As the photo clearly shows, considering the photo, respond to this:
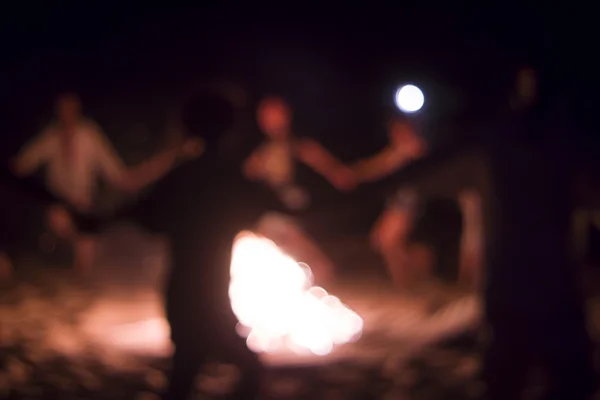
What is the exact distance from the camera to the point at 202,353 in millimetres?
4461

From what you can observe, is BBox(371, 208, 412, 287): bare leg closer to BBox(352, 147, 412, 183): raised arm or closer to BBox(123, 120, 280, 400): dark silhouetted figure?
BBox(352, 147, 412, 183): raised arm

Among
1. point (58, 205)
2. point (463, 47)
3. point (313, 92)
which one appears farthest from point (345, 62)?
point (58, 205)

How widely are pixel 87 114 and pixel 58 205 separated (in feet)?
42.6

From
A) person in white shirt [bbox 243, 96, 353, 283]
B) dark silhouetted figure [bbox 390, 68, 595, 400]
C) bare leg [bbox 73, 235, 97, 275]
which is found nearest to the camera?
dark silhouetted figure [bbox 390, 68, 595, 400]

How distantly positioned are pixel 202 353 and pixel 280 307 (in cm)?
423

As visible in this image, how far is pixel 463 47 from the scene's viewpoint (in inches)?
630

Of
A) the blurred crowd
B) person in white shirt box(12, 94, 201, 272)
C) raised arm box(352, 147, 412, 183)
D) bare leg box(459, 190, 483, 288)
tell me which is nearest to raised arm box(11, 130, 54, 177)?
person in white shirt box(12, 94, 201, 272)

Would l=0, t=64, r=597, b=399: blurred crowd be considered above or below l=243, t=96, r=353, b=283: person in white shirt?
below

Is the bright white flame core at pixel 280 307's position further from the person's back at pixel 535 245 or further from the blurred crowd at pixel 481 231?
the person's back at pixel 535 245

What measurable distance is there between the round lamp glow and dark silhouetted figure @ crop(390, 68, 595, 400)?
12.6 metres

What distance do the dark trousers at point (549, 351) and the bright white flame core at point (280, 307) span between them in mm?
2678

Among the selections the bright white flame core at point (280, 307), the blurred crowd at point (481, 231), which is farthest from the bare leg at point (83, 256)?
the blurred crowd at point (481, 231)

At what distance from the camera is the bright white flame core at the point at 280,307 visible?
7972 mm

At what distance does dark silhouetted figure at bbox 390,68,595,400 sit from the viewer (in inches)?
192
